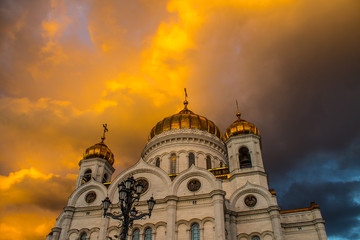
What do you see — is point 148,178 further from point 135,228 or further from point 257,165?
point 257,165

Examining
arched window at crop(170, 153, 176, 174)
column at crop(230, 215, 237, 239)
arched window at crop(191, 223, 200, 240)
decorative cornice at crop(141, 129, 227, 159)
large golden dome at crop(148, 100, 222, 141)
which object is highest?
large golden dome at crop(148, 100, 222, 141)

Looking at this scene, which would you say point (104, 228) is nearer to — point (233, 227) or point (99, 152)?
point (233, 227)

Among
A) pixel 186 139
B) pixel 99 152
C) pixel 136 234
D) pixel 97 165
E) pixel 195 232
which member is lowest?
pixel 195 232

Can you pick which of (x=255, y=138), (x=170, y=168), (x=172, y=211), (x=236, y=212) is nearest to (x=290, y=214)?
(x=236, y=212)

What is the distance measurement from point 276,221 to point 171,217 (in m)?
7.74

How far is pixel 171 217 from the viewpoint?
20172mm

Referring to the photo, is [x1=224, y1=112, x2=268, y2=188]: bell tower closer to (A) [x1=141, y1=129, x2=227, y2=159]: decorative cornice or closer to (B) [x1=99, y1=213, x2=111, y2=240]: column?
(A) [x1=141, y1=129, x2=227, y2=159]: decorative cornice

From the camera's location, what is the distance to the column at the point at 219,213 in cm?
1855

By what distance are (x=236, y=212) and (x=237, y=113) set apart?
11.3m

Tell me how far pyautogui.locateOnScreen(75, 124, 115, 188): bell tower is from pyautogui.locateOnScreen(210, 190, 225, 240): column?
44.7 ft

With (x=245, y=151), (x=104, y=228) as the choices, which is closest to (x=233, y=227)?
(x=245, y=151)

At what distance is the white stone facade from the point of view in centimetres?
2008

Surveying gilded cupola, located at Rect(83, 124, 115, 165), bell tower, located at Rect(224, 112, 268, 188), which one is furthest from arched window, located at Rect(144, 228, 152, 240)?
gilded cupola, located at Rect(83, 124, 115, 165)

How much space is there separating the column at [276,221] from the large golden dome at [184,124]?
1246 cm
